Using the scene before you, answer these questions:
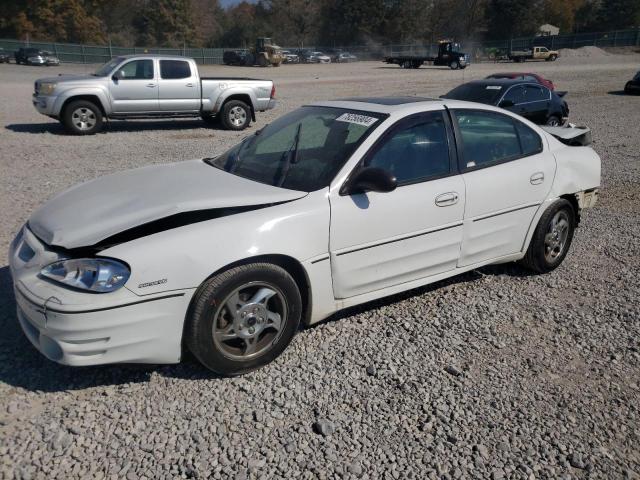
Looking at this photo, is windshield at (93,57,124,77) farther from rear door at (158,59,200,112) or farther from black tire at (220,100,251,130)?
black tire at (220,100,251,130)

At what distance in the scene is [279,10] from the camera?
9050 centimetres

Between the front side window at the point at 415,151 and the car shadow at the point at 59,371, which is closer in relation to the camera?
the car shadow at the point at 59,371

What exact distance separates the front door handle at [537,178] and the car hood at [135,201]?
2155 millimetres

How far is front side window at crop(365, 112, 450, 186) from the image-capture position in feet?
12.8

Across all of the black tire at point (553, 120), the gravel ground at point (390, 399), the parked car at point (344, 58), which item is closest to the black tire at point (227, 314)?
the gravel ground at point (390, 399)

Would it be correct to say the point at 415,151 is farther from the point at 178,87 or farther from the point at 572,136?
the point at 178,87

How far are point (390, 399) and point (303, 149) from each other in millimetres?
1870

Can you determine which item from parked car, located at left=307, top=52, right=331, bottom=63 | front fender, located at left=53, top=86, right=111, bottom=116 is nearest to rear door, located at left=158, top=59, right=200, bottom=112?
front fender, located at left=53, top=86, right=111, bottom=116

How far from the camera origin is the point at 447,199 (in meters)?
4.07

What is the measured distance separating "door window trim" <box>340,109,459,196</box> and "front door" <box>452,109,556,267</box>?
89mm

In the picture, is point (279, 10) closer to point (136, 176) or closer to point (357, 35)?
point (357, 35)

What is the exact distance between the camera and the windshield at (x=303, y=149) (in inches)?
149

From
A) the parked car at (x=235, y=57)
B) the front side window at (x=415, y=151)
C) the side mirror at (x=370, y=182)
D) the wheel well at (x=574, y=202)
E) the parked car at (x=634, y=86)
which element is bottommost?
the wheel well at (x=574, y=202)

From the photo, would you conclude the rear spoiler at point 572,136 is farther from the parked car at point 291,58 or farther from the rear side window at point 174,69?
the parked car at point 291,58
